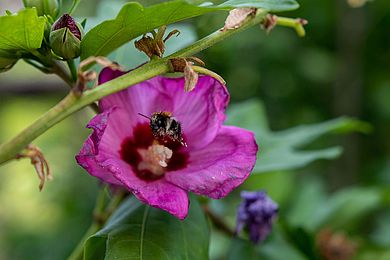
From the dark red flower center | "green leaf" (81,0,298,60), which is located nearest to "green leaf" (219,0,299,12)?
"green leaf" (81,0,298,60)

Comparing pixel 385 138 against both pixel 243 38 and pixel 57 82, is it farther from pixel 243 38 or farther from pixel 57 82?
pixel 57 82

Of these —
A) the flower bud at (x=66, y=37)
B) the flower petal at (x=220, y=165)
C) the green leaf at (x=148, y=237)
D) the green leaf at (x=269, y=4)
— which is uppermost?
the flower bud at (x=66, y=37)

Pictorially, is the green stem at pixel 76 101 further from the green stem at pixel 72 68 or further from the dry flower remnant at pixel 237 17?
the green stem at pixel 72 68

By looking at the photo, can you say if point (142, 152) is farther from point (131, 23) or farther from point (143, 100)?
point (131, 23)

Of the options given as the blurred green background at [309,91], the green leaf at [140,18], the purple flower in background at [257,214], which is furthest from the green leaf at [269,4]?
the blurred green background at [309,91]

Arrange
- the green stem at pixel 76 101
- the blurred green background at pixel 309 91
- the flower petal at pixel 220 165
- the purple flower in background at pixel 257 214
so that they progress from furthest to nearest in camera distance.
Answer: the blurred green background at pixel 309 91 < the purple flower in background at pixel 257 214 < the flower petal at pixel 220 165 < the green stem at pixel 76 101

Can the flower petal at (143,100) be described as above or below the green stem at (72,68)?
below
